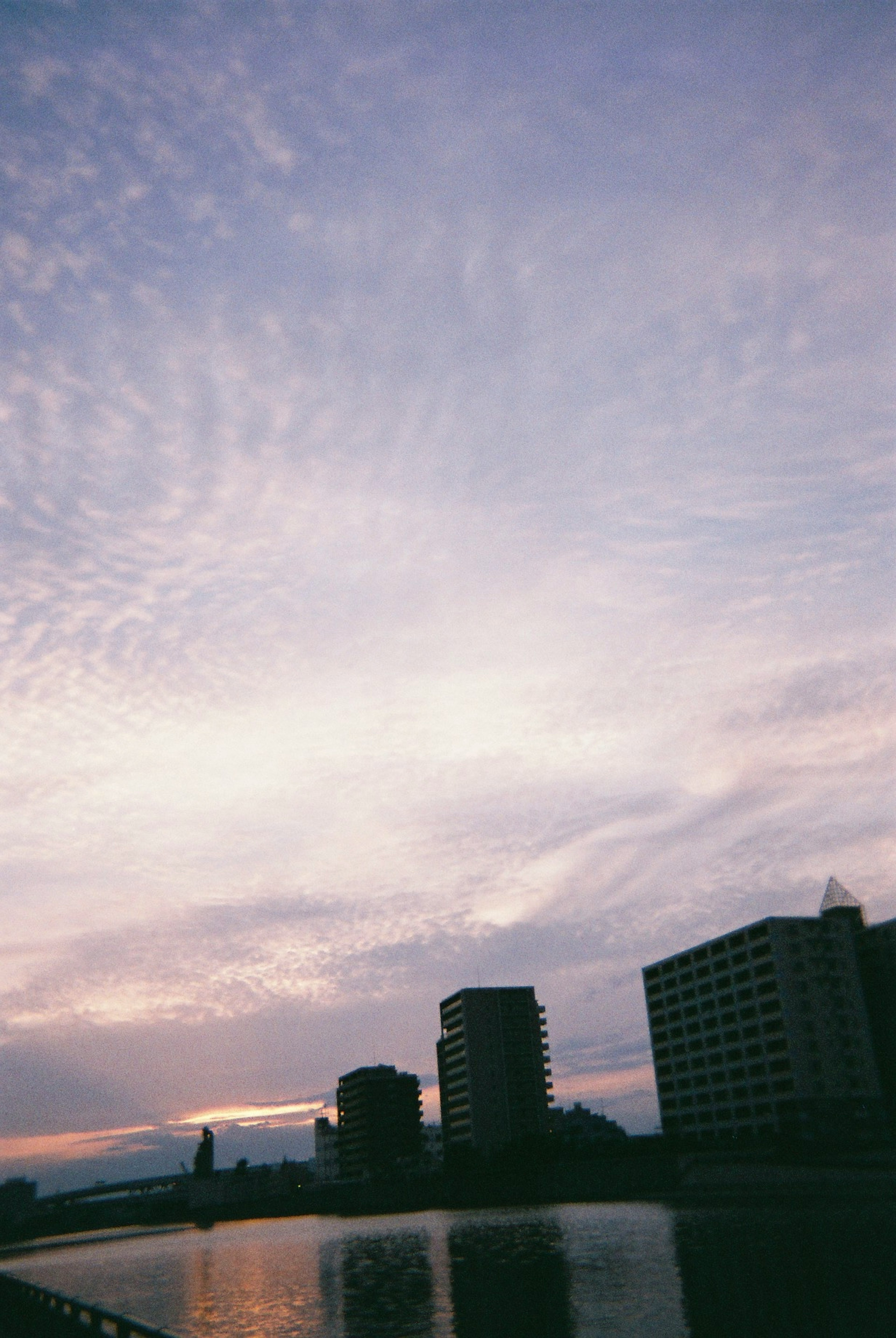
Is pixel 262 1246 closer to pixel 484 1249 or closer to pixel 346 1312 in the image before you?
pixel 484 1249

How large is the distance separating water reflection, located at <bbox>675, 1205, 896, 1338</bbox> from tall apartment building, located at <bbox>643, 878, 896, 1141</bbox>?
76.4 meters

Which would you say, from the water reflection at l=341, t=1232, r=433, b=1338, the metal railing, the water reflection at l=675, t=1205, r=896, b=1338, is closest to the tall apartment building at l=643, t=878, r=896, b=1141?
the water reflection at l=341, t=1232, r=433, b=1338

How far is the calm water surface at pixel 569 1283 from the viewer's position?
37.2 metres

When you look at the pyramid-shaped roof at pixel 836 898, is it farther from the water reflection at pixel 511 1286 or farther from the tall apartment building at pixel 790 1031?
the water reflection at pixel 511 1286

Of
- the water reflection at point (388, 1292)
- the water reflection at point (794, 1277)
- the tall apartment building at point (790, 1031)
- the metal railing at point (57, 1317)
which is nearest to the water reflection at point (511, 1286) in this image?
the water reflection at point (388, 1292)

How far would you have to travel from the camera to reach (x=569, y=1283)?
2030 inches

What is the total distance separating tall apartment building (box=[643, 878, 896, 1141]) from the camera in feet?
474

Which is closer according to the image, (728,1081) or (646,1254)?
(646,1254)

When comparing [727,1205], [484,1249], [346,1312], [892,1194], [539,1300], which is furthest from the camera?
[727,1205]

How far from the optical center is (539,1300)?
4666cm

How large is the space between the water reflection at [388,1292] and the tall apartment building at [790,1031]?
231 feet

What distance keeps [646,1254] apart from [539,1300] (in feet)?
61.0

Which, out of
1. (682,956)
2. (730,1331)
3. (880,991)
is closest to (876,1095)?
(880,991)

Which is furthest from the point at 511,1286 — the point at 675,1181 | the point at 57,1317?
the point at 675,1181
